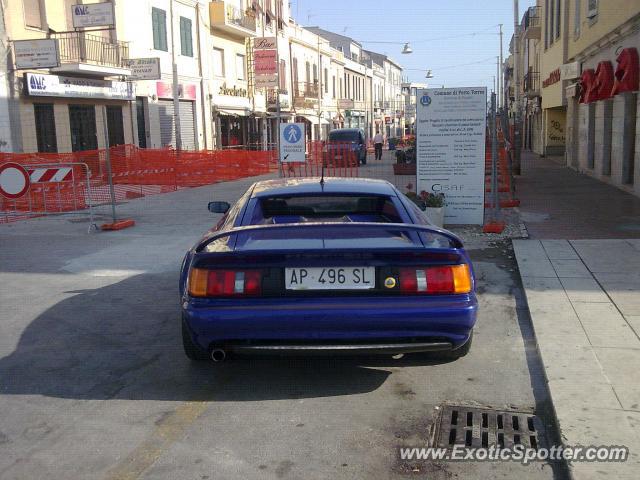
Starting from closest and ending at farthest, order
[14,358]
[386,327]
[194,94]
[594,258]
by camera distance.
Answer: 1. [386,327]
2. [14,358]
3. [594,258]
4. [194,94]

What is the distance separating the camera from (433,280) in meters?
3.91

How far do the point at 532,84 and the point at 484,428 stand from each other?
4149cm

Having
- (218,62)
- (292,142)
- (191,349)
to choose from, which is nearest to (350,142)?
(218,62)

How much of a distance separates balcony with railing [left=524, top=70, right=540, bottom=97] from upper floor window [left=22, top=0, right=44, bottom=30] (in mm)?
27731

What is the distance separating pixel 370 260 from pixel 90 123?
21.3m

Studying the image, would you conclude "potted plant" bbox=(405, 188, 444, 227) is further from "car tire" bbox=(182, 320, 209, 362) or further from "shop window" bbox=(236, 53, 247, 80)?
"shop window" bbox=(236, 53, 247, 80)

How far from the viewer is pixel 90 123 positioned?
75.5 feet

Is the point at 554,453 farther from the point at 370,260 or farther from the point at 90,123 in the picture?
the point at 90,123

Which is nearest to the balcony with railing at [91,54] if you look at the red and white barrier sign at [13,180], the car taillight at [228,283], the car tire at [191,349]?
the red and white barrier sign at [13,180]

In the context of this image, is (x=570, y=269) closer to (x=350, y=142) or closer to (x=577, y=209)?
(x=577, y=209)

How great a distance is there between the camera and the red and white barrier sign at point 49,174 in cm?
1168

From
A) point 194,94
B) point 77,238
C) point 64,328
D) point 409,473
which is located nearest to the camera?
point 409,473

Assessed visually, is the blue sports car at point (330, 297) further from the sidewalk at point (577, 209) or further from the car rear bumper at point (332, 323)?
the sidewalk at point (577, 209)

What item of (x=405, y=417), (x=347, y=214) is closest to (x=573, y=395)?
(x=405, y=417)
